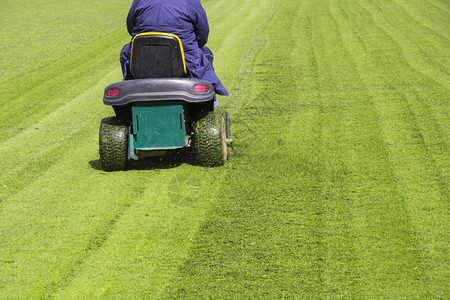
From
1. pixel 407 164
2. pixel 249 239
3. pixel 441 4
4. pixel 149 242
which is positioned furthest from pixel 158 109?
pixel 441 4

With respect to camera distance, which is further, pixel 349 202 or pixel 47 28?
pixel 47 28

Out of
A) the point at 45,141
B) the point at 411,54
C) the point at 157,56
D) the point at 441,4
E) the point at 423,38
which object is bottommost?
the point at 441,4

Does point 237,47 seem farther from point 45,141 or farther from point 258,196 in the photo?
point 258,196

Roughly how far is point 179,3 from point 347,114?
2.88 metres

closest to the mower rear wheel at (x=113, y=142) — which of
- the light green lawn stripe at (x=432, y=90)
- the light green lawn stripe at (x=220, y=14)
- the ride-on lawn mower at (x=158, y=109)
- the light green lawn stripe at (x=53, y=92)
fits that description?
the ride-on lawn mower at (x=158, y=109)

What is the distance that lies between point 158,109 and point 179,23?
2.71 feet

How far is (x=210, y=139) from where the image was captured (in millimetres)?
5352

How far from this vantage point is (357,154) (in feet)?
19.1

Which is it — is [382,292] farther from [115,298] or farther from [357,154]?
[357,154]

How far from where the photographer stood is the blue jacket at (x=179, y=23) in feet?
17.5

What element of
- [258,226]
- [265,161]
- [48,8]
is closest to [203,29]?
[265,161]

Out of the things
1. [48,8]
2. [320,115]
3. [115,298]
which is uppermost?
[115,298]

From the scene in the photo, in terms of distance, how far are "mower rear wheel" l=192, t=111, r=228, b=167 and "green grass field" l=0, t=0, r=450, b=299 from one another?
0.14 m

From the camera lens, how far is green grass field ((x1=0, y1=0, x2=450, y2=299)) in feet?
11.8
